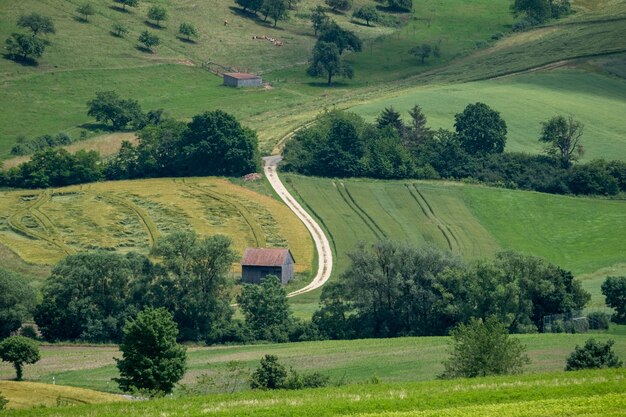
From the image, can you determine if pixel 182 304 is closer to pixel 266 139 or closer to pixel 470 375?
pixel 470 375

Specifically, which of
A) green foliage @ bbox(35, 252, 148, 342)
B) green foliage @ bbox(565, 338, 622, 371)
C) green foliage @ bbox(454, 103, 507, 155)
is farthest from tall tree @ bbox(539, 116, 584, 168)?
green foliage @ bbox(565, 338, 622, 371)

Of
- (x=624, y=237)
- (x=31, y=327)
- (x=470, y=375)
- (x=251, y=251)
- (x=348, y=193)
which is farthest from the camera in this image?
(x=348, y=193)

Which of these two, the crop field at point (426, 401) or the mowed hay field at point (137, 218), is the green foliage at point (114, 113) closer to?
the mowed hay field at point (137, 218)

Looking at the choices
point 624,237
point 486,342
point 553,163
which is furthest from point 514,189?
point 486,342

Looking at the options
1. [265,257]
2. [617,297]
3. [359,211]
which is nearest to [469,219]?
[359,211]

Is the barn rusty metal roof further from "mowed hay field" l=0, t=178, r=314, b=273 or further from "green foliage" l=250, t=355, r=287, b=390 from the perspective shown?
"green foliage" l=250, t=355, r=287, b=390

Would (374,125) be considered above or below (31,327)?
above

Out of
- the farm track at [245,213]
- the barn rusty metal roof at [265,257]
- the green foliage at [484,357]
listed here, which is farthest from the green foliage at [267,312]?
the green foliage at [484,357]
